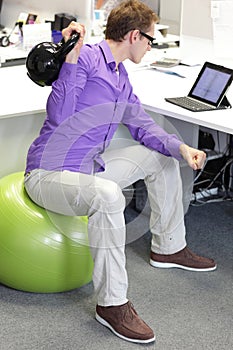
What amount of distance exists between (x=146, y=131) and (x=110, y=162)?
19cm

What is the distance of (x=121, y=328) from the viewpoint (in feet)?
7.76

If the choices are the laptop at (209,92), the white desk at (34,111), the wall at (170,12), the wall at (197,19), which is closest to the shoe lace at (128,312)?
the white desk at (34,111)

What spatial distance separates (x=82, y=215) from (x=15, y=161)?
59 cm

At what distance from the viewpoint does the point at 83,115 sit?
2.51 meters

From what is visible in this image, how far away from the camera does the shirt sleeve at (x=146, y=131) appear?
2.68m

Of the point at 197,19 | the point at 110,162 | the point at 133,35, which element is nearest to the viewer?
the point at 133,35

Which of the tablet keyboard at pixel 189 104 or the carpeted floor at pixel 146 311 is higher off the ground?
the tablet keyboard at pixel 189 104

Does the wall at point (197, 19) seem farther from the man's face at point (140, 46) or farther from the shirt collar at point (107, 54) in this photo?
the shirt collar at point (107, 54)

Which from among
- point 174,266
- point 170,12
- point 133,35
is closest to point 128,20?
point 133,35

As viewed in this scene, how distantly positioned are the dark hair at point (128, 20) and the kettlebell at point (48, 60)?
0.77 ft

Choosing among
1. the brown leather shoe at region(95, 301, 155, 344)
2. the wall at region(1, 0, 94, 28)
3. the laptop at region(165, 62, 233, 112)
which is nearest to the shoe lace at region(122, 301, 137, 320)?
the brown leather shoe at region(95, 301, 155, 344)

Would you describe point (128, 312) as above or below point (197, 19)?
below

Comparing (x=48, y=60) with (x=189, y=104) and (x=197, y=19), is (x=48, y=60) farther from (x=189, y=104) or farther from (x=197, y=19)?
(x=197, y=19)

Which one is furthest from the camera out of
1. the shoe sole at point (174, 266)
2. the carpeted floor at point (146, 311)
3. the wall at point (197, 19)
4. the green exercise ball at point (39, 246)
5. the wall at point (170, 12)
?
the wall at point (170, 12)
